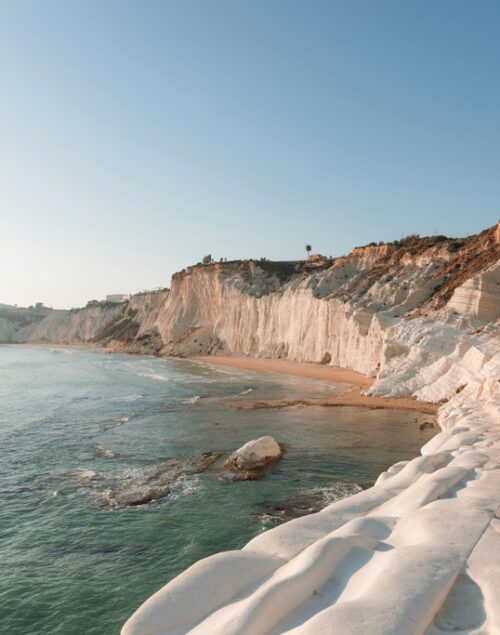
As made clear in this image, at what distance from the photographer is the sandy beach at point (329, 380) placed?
860 inches

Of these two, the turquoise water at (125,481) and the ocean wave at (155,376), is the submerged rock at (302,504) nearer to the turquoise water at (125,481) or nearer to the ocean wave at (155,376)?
the turquoise water at (125,481)

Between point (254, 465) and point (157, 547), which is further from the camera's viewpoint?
point (254, 465)

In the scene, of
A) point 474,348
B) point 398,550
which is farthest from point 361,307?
point 398,550

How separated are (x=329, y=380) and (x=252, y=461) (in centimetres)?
2054

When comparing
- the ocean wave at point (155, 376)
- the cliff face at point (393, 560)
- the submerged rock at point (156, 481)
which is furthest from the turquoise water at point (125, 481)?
the ocean wave at point (155, 376)

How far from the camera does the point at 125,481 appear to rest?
41.4ft

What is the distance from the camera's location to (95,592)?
294 inches

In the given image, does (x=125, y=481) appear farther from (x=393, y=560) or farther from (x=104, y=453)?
(x=393, y=560)

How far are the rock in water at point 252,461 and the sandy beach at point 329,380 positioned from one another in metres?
8.72

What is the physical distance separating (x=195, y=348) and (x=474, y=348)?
1853 inches

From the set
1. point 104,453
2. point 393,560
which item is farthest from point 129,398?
point 393,560

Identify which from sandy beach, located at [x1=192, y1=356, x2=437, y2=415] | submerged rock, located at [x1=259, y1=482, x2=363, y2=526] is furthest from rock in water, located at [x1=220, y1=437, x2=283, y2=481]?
sandy beach, located at [x1=192, y1=356, x2=437, y2=415]

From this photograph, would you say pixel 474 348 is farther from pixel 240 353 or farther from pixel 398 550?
pixel 240 353

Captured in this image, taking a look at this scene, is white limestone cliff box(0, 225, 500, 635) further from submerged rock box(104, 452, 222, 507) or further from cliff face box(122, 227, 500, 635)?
submerged rock box(104, 452, 222, 507)
